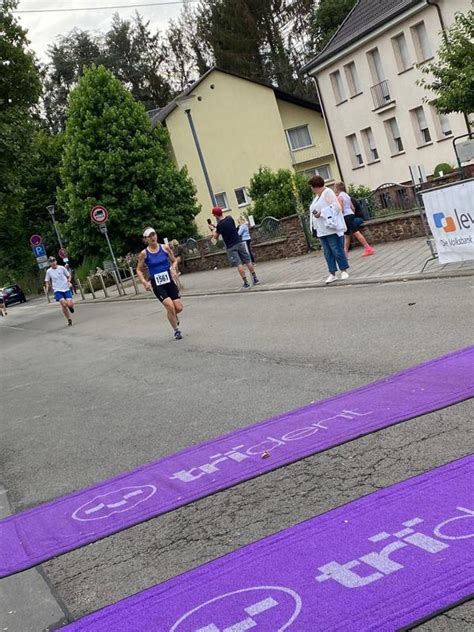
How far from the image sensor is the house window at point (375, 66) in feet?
130

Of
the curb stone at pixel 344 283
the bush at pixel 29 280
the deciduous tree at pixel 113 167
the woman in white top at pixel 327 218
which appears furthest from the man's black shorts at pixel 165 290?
the bush at pixel 29 280

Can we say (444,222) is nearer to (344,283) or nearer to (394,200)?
(344,283)

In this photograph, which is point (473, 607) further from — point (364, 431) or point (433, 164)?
point (433, 164)

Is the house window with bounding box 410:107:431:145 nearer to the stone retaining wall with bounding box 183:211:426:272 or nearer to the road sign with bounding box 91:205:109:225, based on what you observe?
the stone retaining wall with bounding box 183:211:426:272

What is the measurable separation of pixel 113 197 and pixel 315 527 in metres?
34.6

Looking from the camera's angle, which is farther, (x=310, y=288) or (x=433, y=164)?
(x=433, y=164)

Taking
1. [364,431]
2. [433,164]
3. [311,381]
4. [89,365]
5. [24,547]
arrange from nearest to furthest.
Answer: [24,547] → [364,431] → [311,381] → [89,365] → [433,164]

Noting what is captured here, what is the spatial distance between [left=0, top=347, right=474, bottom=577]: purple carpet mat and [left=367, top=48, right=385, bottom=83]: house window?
114ft

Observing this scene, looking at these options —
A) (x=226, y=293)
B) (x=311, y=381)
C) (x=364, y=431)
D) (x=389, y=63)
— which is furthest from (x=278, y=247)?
(x=364, y=431)

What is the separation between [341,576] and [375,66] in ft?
127

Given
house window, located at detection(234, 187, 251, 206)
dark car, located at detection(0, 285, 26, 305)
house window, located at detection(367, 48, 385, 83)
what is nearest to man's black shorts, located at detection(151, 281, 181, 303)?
house window, located at detection(367, 48, 385, 83)

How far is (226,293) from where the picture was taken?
21281mm

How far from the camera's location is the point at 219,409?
801cm

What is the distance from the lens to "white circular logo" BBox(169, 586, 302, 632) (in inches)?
139
